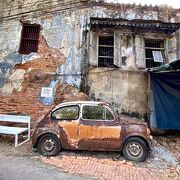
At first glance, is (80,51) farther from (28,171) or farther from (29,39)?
(28,171)

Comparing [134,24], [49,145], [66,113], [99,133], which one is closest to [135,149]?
[99,133]

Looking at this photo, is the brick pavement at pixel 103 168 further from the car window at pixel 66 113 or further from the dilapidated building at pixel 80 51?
the dilapidated building at pixel 80 51

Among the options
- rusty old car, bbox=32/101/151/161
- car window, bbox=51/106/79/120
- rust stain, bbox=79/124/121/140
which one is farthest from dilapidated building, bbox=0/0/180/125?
rust stain, bbox=79/124/121/140

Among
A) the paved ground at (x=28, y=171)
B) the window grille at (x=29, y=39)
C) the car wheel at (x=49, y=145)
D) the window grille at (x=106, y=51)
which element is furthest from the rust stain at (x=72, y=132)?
the window grille at (x=29, y=39)

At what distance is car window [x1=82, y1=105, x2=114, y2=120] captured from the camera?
6551 millimetres

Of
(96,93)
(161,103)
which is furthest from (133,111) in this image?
(96,93)

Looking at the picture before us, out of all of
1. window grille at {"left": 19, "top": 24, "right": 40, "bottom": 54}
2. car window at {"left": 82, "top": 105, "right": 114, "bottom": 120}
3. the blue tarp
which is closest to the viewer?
car window at {"left": 82, "top": 105, "right": 114, "bottom": 120}

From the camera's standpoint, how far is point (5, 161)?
5832 millimetres

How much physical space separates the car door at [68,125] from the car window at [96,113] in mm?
250

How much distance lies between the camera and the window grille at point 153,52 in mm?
9558

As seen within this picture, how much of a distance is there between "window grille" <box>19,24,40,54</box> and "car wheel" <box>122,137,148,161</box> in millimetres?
6061

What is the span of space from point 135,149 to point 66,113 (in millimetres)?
2375

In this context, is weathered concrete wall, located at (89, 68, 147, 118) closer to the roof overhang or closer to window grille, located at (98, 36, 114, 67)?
window grille, located at (98, 36, 114, 67)

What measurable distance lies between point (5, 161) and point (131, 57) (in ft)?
21.3
